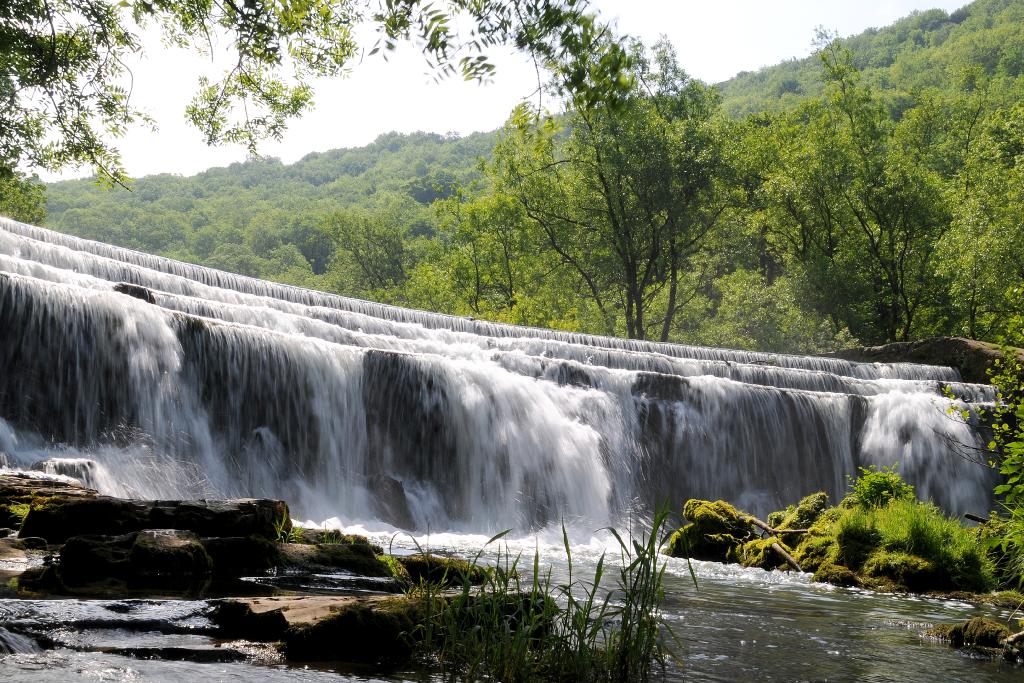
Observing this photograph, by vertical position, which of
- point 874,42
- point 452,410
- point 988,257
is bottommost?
point 452,410

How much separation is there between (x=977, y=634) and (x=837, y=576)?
455cm

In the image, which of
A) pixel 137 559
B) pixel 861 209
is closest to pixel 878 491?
pixel 137 559

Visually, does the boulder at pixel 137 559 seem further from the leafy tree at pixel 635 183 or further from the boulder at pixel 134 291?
the leafy tree at pixel 635 183

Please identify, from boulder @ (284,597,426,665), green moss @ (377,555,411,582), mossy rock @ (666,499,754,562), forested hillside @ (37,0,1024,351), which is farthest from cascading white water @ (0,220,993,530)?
forested hillside @ (37,0,1024,351)

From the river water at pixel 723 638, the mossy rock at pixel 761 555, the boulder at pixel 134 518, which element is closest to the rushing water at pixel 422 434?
the river water at pixel 723 638

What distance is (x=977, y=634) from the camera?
7.85m

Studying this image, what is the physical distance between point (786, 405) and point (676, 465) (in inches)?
142

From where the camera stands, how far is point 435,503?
16953 mm

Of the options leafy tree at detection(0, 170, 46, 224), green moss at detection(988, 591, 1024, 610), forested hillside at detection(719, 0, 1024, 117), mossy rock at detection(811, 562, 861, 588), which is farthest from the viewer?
forested hillside at detection(719, 0, 1024, 117)

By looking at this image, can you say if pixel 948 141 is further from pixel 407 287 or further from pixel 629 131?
pixel 407 287

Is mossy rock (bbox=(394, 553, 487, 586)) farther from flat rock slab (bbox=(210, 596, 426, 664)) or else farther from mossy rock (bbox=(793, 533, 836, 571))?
mossy rock (bbox=(793, 533, 836, 571))

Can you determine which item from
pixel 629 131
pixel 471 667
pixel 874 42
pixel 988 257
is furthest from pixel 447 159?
pixel 471 667

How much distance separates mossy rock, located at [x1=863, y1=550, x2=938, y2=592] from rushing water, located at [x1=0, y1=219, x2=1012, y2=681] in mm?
1231

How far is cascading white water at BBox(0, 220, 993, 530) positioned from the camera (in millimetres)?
13867
